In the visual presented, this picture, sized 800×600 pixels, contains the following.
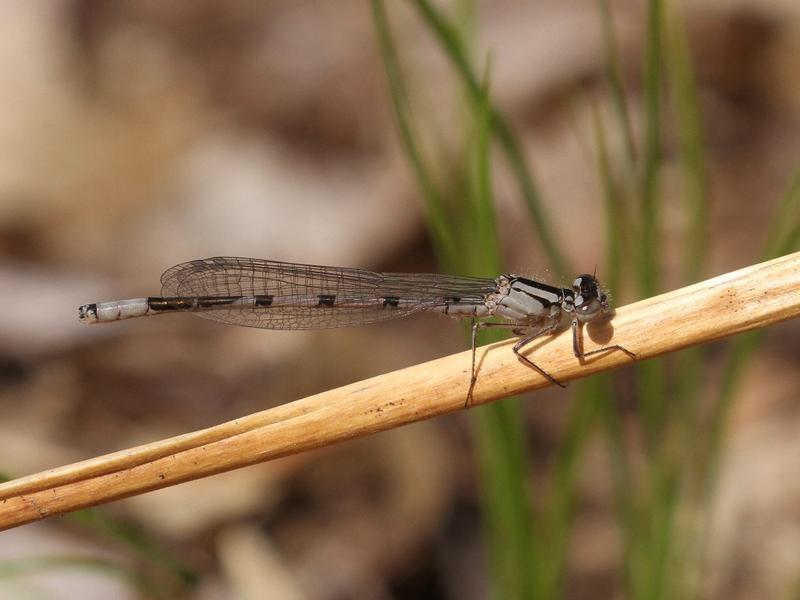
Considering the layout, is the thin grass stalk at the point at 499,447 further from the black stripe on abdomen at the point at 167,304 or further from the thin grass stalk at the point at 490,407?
the black stripe on abdomen at the point at 167,304

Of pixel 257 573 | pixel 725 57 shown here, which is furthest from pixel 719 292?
pixel 725 57

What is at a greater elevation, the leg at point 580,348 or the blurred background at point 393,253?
the blurred background at point 393,253

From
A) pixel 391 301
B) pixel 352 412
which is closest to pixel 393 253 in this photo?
pixel 391 301

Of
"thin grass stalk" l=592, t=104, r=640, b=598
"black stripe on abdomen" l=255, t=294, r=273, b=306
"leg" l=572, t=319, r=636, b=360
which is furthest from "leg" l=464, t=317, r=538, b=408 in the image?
"black stripe on abdomen" l=255, t=294, r=273, b=306

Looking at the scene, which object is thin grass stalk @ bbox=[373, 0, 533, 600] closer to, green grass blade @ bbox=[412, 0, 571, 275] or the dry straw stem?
green grass blade @ bbox=[412, 0, 571, 275]

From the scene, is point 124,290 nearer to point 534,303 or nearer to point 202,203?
point 202,203

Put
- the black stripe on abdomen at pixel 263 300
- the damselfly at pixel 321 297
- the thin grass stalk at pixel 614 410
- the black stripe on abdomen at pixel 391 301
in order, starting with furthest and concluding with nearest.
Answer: the black stripe on abdomen at pixel 263 300 → the black stripe on abdomen at pixel 391 301 → the damselfly at pixel 321 297 → the thin grass stalk at pixel 614 410

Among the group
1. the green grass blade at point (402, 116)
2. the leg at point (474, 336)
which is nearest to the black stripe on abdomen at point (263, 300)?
the leg at point (474, 336)
